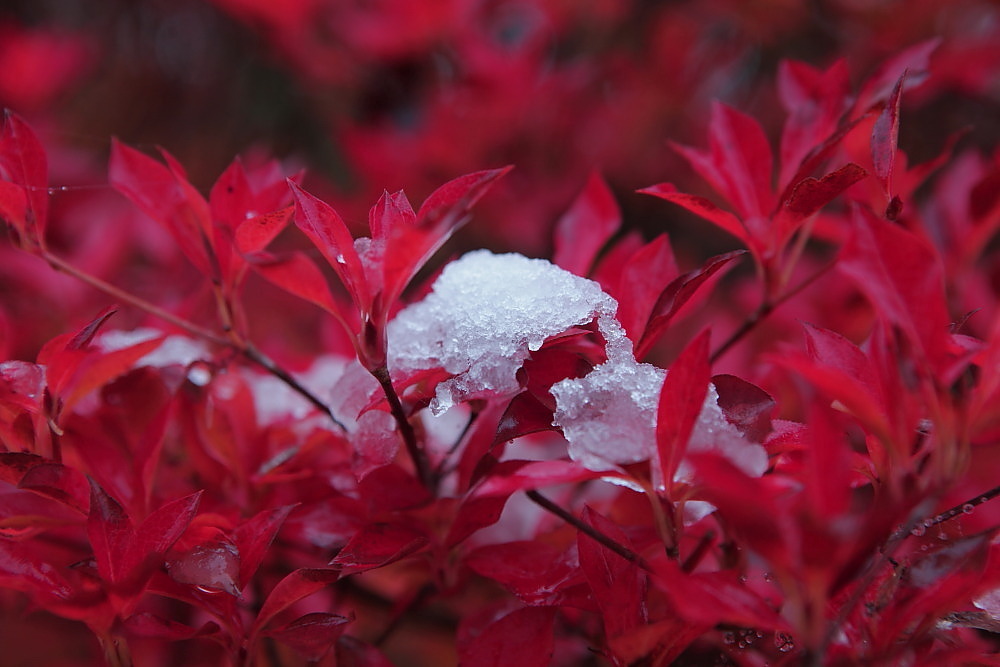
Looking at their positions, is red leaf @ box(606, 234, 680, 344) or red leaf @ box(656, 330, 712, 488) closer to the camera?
red leaf @ box(656, 330, 712, 488)

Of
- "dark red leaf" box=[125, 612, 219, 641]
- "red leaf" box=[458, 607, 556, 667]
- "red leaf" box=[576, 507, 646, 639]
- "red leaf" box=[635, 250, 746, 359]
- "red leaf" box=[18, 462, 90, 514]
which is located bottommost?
"red leaf" box=[458, 607, 556, 667]

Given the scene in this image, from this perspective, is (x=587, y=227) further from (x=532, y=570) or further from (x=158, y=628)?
(x=158, y=628)

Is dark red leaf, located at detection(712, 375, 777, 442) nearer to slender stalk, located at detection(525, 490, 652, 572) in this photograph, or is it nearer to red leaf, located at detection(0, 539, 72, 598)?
slender stalk, located at detection(525, 490, 652, 572)

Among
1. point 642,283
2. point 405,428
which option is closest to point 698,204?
point 642,283

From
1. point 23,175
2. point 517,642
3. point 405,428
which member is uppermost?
point 23,175

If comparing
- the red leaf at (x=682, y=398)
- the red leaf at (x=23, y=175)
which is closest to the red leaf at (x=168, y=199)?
the red leaf at (x=23, y=175)

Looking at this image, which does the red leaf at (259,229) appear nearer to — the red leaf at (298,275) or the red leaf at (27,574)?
the red leaf at (298,275)

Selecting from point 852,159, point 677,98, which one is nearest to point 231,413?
point 852,159

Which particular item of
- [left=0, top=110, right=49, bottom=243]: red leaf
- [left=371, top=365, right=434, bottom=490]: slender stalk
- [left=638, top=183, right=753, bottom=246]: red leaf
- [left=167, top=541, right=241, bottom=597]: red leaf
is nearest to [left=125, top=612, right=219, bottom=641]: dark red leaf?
[left=167, top=541, right=241, bottom=597]: red leaf
